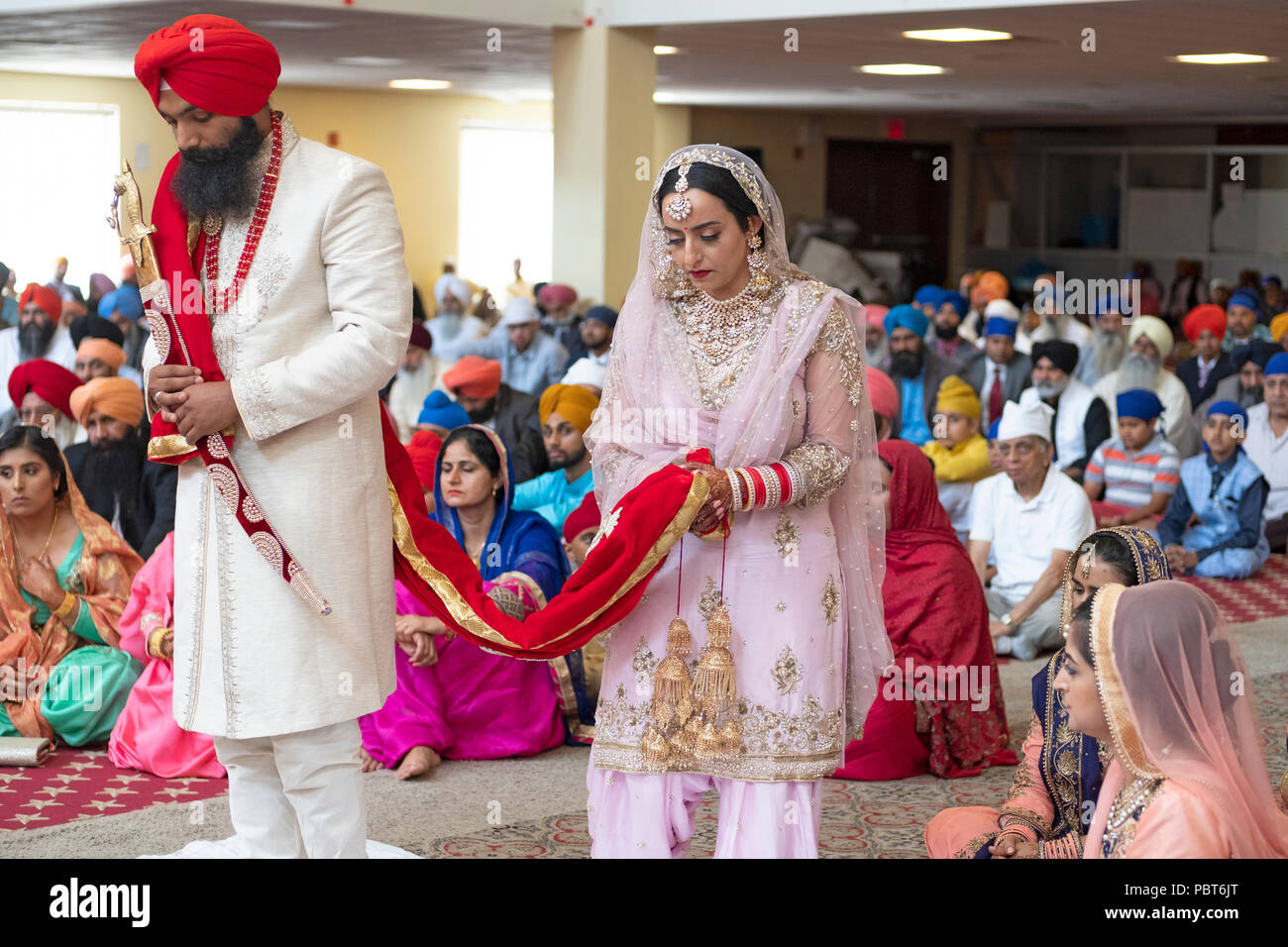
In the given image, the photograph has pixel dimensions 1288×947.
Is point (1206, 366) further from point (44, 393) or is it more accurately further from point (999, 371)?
point (44, 393)

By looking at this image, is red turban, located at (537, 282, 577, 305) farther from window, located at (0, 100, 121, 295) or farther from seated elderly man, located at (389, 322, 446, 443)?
window, located at (0, 100, 121, 295)

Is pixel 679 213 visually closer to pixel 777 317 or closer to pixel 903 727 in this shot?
pixel 777 317

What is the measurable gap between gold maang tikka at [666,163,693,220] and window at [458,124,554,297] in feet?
41.9

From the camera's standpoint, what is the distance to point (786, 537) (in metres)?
2.49

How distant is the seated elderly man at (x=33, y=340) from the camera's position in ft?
26.7

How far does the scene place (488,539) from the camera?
14.0 feet

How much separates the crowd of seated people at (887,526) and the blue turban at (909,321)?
2cm

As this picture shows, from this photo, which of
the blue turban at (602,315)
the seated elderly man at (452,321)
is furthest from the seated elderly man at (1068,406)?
the seated elderly man at (452,321)

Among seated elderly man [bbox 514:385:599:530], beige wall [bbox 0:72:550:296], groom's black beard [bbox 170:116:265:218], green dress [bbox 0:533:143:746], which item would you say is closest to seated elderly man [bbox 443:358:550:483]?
seated elderly man [bbox 514:385:599:530]

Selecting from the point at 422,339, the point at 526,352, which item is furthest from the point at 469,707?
the point at 526,352

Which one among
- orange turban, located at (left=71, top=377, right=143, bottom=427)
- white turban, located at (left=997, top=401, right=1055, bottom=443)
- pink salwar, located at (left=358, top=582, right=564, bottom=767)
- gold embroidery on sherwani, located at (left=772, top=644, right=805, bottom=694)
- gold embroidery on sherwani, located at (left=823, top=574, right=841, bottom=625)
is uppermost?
orange turban, located at (left=71, top=377, right=143, bottom=427)

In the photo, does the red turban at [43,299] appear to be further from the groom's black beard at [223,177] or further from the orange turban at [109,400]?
the groom's black beard at [223,177]

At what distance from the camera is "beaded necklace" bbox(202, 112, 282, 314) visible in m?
2.32

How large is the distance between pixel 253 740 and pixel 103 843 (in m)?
1.18
